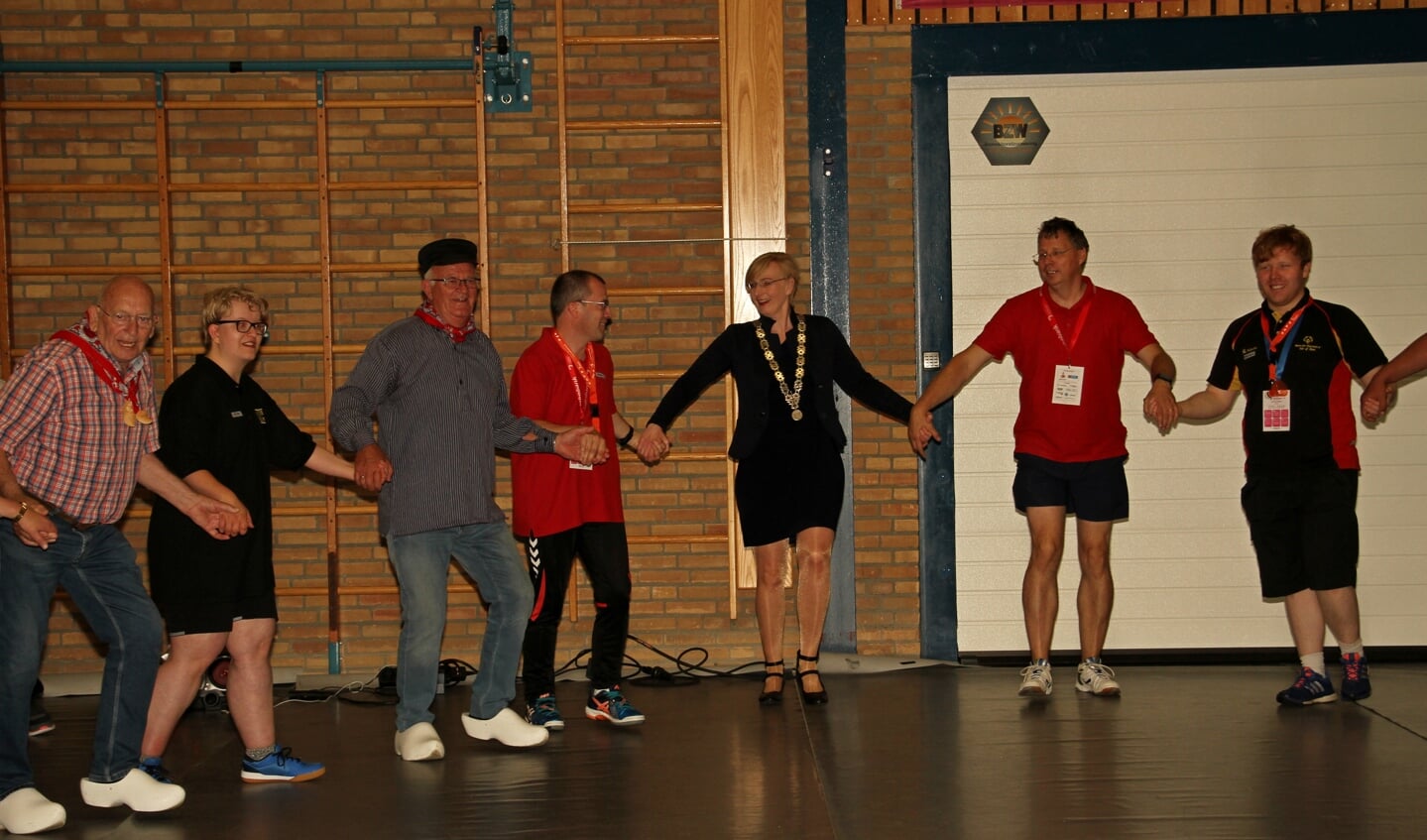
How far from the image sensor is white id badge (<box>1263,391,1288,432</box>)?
557 cm

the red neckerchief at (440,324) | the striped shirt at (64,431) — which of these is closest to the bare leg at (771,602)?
the red neckerchief at (440,324)

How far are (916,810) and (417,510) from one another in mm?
2052

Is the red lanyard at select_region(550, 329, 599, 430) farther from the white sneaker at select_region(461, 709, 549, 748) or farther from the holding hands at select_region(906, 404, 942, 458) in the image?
the holding hands at select_region(906, 404, 942, 458)

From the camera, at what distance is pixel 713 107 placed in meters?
6.71

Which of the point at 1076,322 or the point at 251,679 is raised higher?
the point at 1076,322

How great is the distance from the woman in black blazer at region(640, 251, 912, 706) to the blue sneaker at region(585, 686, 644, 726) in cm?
64

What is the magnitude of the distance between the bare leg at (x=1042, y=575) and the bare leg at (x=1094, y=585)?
0.11 metres

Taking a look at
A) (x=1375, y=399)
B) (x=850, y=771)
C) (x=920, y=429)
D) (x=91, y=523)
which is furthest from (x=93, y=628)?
(x=1375, y=399)

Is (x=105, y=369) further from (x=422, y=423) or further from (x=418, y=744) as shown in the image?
(x=418, y=744)

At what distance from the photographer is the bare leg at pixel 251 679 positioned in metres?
4.45

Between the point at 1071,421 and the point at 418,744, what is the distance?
3.01m

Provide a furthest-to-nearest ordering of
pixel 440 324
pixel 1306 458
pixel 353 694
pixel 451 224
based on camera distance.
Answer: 1. pixel 451 224
2. pixel 353 694
3. pixel 1306 458
4. pixel 440 324

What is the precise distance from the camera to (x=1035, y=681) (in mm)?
5773

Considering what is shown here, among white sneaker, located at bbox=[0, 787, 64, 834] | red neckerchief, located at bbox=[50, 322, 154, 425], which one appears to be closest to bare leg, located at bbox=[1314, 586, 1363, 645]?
red neckerchief, located at bbox=[50, 322, 154, 425]
